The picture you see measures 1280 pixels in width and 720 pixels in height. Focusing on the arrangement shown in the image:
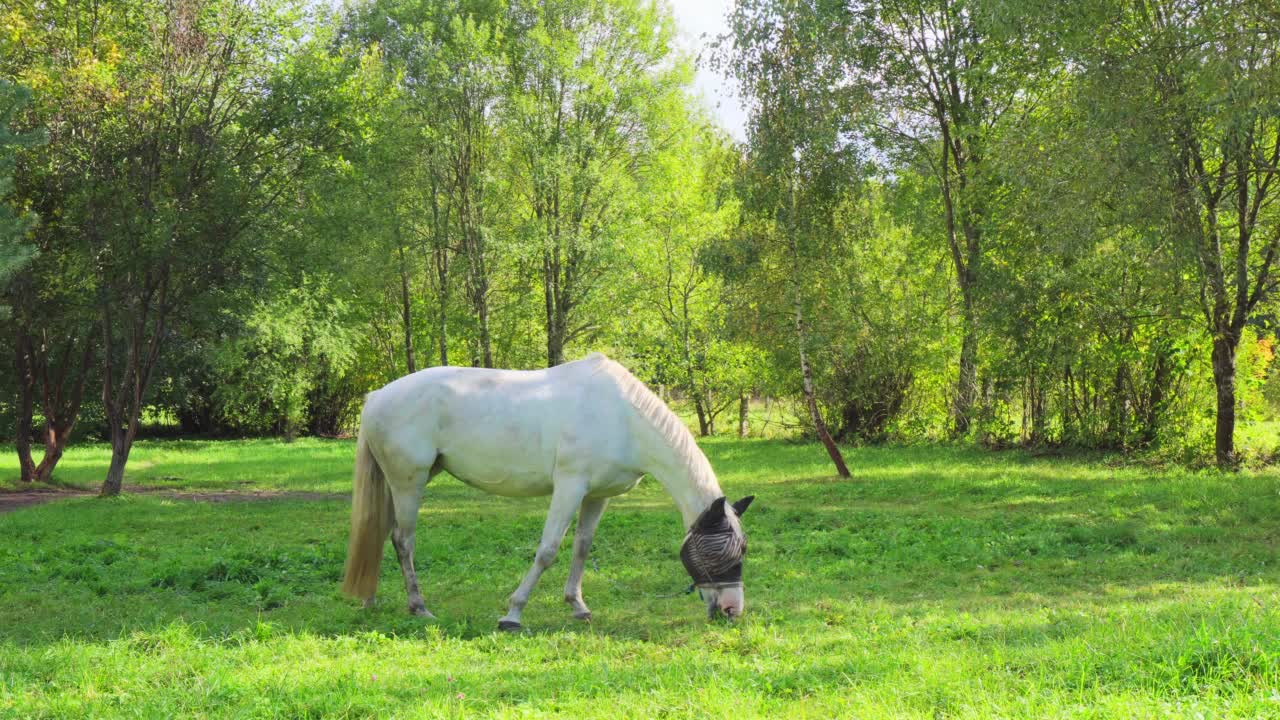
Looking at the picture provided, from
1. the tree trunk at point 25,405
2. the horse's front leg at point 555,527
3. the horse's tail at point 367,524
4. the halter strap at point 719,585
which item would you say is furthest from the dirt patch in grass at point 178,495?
the halter strap at point 719,585

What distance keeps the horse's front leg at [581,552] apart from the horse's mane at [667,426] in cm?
86

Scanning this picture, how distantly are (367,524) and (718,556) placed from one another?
10.4 feet

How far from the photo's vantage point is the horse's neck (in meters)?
7.54

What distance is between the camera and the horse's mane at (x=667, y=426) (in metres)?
7.56

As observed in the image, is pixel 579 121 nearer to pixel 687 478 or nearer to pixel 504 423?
pixel 504 423

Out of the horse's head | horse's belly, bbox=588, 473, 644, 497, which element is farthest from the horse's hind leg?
the horse's head

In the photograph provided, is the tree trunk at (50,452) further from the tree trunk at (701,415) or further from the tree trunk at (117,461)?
the tree trunk at (701,415)

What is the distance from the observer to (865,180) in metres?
20.5

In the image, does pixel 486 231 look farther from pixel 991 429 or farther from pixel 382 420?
pixel 382 420

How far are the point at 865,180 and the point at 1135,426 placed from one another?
868 cm

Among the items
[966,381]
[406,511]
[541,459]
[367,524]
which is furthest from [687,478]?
[966,381]

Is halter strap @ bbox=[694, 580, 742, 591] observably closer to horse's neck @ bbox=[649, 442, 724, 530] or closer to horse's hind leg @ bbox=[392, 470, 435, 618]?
horse's neck @ bbox=[649, 442, 724, 530]

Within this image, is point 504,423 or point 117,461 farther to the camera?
point 117,461

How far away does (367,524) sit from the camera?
8.05m
